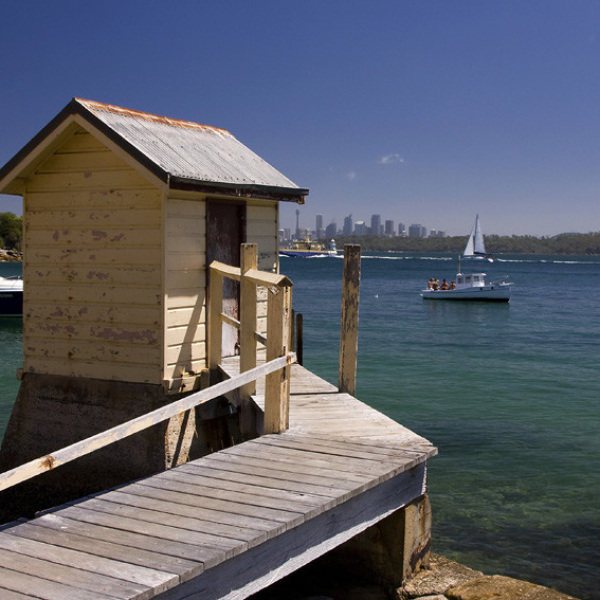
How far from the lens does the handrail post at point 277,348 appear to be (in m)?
6.64

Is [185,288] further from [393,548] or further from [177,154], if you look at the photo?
[393,548]

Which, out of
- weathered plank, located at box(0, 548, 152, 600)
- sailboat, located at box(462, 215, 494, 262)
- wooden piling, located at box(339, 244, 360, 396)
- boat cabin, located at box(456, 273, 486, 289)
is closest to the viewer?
weathered plank, located at box(0, 548, 152, 600)

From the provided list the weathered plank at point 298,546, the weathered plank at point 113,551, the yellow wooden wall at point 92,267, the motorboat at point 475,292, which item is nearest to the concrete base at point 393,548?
the weathered plank at point 298,546

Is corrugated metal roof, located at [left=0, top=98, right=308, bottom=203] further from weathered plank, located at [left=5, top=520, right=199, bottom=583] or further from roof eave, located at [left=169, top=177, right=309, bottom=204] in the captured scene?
weathered plank, located at [left=5, top=520, right=199, bottom=583]

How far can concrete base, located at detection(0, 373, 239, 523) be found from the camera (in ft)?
28.7

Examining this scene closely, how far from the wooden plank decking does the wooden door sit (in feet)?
10.5

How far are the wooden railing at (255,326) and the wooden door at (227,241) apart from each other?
18.9 inches

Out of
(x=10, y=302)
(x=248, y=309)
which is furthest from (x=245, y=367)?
(x=10, y=302)

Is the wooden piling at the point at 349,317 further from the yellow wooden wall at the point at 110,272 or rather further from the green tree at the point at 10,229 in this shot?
the green tree at the point at 10,229

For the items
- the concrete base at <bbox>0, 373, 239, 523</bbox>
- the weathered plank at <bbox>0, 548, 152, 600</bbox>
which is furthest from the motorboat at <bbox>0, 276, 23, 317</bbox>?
the weathered plank at <bbox>0, 548, 152, 600</bbox>

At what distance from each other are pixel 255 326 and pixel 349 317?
128 centimetres

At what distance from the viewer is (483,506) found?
1088 cm

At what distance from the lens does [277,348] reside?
672cm

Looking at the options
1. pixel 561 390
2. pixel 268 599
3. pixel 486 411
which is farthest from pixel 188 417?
pixel 561 390
